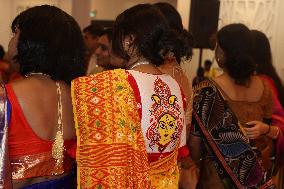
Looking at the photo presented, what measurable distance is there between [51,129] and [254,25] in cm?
343

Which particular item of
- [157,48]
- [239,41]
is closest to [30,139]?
[157,48]

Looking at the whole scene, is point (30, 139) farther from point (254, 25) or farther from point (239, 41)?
point (254, 25)

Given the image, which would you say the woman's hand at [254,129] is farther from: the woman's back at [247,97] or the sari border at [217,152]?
the sari border at [217,152]

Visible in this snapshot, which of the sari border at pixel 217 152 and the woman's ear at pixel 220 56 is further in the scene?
the woman's ear at pixel 220 56

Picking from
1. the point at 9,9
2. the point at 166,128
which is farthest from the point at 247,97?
the point at 9,9

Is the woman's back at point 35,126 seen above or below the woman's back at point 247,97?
above

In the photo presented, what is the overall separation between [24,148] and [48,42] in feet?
1.20

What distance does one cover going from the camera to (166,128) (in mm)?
1846

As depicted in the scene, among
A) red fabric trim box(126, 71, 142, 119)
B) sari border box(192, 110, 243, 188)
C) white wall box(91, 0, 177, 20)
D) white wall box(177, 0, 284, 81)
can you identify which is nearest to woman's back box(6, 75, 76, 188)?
red fabric trim box(126, 71, 142, 119)

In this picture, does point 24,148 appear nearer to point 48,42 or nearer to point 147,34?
point 48,42

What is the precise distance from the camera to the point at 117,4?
39.7 feet

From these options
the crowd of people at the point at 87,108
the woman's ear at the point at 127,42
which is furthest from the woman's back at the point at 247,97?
the woman's ear at the point at 127,42

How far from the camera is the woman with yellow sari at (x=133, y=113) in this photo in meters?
1.71

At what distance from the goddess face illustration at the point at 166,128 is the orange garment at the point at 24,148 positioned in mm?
396
